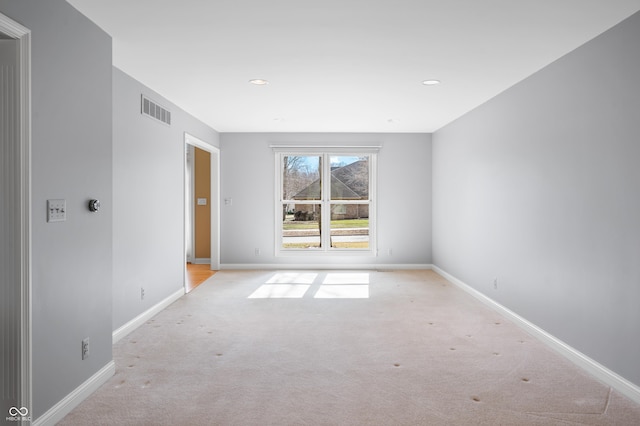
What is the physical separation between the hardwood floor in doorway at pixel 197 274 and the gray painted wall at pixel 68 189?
3.07 m

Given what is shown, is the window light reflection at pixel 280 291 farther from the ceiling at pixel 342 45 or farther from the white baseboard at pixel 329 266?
the ceiling at pixel 342 45

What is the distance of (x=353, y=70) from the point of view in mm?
3924

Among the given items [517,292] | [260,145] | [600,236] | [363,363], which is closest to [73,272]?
[363,363]

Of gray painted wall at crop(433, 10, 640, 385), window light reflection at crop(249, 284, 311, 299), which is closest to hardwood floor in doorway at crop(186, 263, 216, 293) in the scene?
→ window light reflection at crop(249, 284, 311, 299)

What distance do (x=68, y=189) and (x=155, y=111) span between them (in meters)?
2.31

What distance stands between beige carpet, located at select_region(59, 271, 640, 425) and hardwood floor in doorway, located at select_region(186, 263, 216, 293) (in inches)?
45.1

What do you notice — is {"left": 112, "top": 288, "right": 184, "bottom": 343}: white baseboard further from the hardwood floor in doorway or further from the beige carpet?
the hardwood floor in doorway

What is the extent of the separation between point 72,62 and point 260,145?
16.2 feet

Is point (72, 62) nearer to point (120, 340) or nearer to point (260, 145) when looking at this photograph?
point (120, 340)

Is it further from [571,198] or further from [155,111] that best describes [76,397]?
[571,198]

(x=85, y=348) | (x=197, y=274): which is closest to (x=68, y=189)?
(x=85, y=348)

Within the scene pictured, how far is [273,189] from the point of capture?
7.59 metres

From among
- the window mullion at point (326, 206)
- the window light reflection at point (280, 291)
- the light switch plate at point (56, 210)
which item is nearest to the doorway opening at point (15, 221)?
the light switch plate at point (56, 210)

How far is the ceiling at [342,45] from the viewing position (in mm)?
2670
